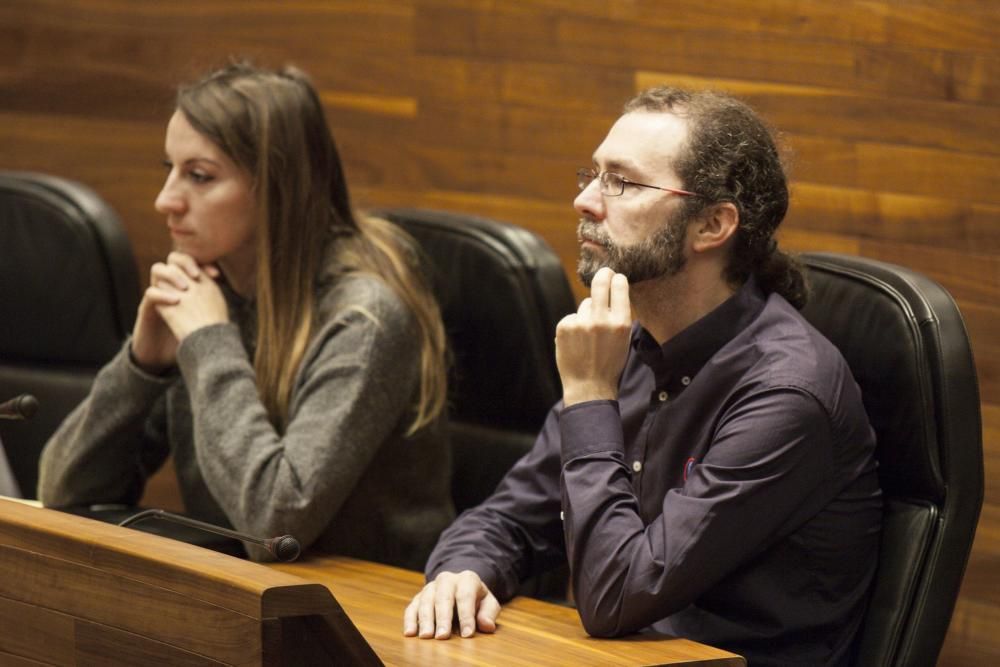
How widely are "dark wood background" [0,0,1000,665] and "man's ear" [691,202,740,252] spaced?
0.60 m

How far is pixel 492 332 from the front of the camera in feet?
7.70

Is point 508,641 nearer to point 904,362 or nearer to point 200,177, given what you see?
point 904,362

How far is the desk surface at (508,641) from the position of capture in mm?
1538

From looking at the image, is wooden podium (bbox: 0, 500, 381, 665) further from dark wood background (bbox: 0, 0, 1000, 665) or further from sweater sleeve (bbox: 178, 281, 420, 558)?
dark wood background (bbox: 0, 0, 1000, 665)

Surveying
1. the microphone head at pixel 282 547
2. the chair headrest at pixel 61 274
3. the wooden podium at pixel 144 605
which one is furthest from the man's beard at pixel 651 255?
the chair headrest at pixel 61 274

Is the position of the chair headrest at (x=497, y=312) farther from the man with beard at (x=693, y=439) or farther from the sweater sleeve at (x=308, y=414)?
the man with beard at (x=693, y=439)

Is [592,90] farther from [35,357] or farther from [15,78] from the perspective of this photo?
[15,78]

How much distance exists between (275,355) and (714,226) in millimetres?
718

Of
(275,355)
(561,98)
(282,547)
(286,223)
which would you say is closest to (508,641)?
(282,547)

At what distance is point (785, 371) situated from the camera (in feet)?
5.68

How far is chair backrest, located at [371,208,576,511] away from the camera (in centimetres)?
230

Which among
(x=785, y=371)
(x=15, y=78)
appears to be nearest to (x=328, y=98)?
(x=15, y=78)

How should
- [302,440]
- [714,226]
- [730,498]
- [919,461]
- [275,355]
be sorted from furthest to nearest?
[275,355]
[302,440]
[714,226]
[919,461]
[730,498]

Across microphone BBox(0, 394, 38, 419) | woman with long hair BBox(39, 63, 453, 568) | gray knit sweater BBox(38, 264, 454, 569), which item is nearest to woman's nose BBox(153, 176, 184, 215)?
woman with long hair BBox(39, 63, 453, 568)
